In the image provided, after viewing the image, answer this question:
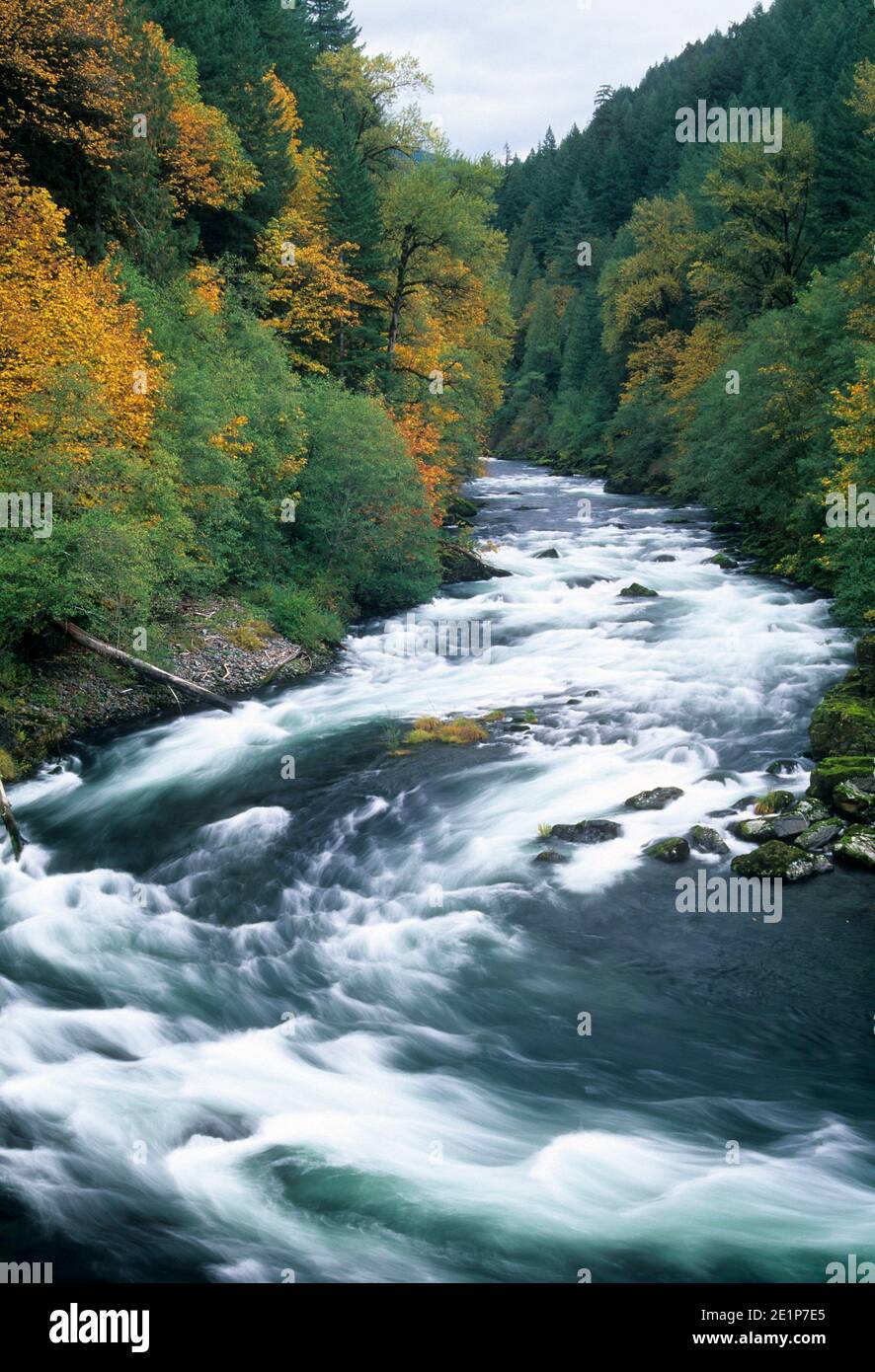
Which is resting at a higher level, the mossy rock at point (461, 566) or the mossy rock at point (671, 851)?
the mossy rock at point (461, 566)

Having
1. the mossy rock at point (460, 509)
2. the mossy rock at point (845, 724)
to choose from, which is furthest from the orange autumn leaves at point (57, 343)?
the mossy rock at point (460, 509)

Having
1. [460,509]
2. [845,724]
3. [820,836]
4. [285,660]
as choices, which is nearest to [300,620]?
[285,660]

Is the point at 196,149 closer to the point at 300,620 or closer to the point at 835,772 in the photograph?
the point at 300,620

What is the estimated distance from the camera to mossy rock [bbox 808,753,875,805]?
13.6 meters

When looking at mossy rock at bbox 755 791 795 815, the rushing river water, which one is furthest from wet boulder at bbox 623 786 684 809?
mossy rock at bbox 755 791 795 815

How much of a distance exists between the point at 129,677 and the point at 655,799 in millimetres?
10343

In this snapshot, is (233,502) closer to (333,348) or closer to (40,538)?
(40,538)

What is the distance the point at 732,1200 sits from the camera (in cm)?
794
